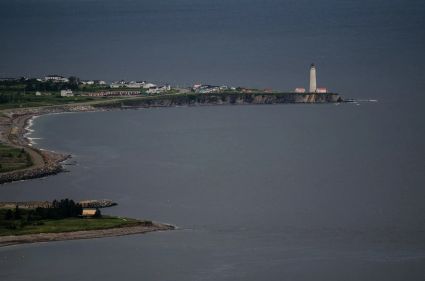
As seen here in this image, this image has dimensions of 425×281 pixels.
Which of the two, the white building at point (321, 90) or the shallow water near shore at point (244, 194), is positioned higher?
the white building at point (321, 90)

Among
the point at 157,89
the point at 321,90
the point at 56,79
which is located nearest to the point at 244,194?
the point at 321,90

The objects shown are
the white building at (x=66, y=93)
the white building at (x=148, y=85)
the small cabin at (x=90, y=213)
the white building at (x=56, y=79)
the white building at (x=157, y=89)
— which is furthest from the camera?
the white building at (x=56, y=79)

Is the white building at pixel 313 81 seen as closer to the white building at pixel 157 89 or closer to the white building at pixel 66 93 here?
the white building at pixel 157 89

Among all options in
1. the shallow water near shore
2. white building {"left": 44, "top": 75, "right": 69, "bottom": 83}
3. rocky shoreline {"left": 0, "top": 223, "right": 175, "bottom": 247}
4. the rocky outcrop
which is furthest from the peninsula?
white building {"left": 44, "top": 75, "right": 69, "bottom": 83}

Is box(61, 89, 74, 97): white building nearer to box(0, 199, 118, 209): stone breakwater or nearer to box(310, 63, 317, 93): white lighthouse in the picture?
box(310, 63, 317, 93): white lighthouse

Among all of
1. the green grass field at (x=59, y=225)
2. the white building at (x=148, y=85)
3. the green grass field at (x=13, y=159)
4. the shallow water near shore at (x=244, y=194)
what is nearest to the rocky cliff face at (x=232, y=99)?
the white building at (x=148, y=85)

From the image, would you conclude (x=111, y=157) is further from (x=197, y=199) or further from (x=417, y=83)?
(x=417, y=83)
